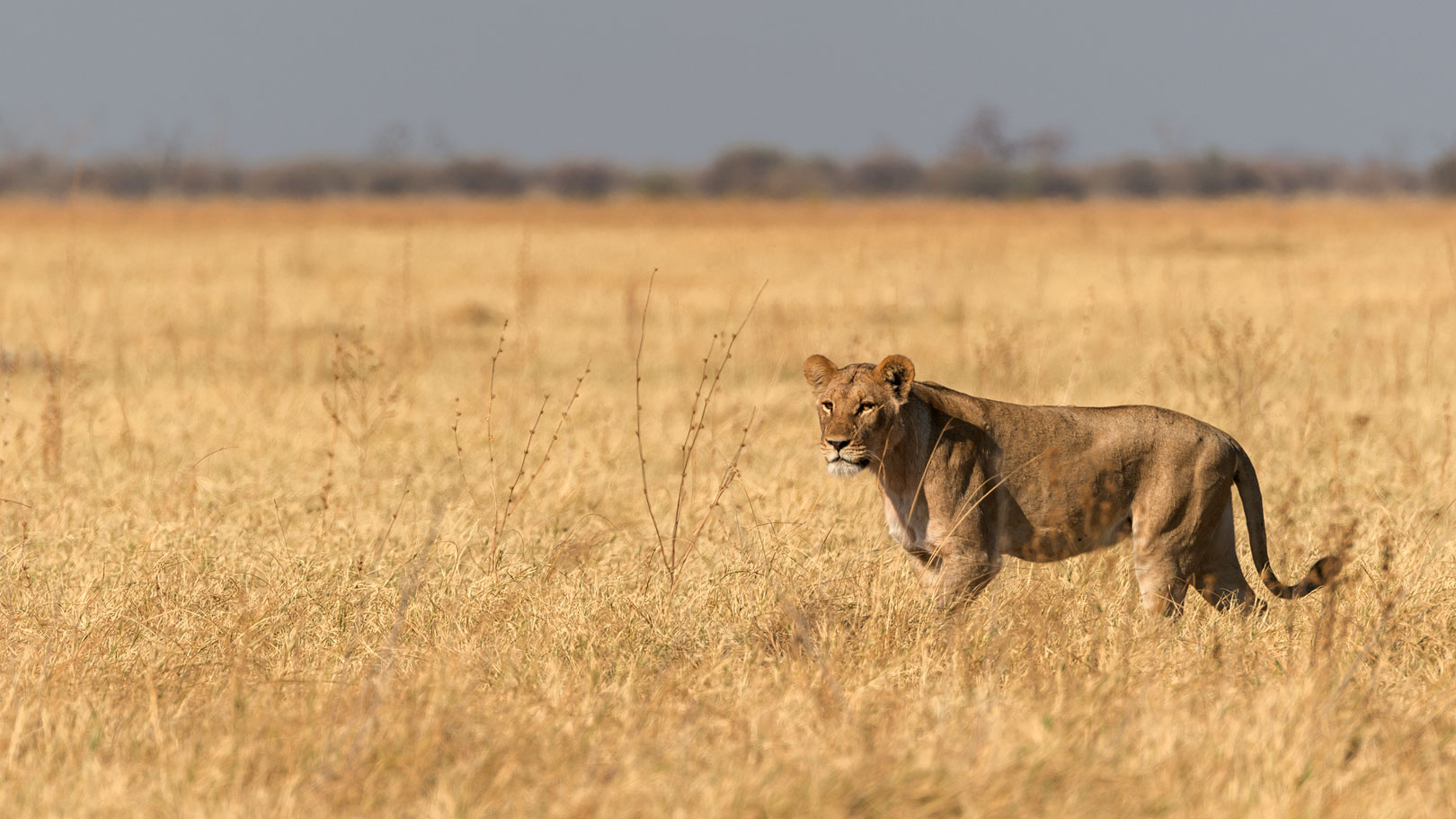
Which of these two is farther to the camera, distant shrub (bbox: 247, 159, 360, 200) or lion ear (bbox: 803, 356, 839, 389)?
distant shrub (bbox: 247, 159, 360, 200)

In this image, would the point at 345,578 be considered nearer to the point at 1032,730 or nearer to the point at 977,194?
the point at 1032,730

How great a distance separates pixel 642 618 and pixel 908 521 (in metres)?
1.02

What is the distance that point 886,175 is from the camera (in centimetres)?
10975

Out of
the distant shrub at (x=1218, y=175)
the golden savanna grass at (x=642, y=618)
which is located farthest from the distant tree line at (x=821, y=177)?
the golden savanna grass at (x=642, y=618)

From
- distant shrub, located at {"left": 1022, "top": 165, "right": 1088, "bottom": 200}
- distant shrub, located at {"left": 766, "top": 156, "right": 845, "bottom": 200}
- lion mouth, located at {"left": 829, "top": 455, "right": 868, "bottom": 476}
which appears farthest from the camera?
distant shrub, located at {"left": 766, "top": 156, "right": 845, "bottom": 200}

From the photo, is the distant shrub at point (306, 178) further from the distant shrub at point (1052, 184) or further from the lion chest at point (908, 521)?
the lion chest at point (908, 521)

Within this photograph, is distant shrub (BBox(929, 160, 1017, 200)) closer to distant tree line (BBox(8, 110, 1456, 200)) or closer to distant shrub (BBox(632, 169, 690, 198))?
distant tree line (BBox(8, 110, 1456, 200))

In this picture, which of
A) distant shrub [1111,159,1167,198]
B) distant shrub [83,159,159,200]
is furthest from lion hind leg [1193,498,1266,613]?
distant shrub [1111,159,1167,198]

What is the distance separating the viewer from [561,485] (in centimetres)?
756

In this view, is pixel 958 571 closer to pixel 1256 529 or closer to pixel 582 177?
pixel 1256 529

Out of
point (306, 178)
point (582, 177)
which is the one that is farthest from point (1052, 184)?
point (306, 178)

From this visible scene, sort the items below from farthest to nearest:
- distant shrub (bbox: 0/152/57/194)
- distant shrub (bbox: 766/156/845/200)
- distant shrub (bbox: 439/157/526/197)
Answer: distant shrub (bbox: 439/157/526/197) → distant shrub (bbox: 766/156/845/200) → distant shrub (bbox: 0/152/57/194)

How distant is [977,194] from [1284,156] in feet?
108

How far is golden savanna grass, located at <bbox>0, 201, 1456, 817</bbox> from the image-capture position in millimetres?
3613
